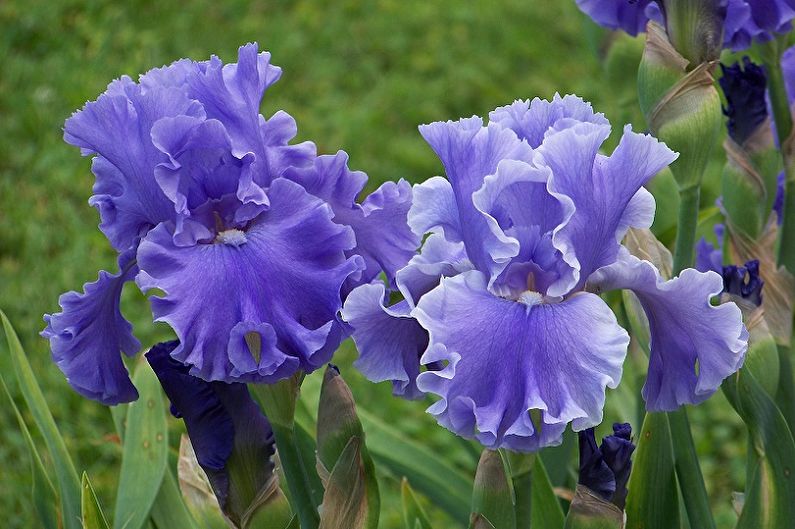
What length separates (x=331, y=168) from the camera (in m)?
0.98

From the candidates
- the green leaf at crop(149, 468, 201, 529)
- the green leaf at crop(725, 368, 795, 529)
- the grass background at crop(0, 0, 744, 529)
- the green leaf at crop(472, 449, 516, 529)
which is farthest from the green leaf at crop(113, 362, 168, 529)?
the grass background at crop(0, 0, 744, 529)

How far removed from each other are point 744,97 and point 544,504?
54 centimetres

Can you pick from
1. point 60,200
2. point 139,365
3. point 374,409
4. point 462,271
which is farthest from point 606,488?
point 60,200

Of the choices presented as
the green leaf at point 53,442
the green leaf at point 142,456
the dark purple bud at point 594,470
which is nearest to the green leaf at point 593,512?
the dark purple bud at point 594,470

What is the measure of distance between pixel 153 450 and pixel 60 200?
1.74 meters

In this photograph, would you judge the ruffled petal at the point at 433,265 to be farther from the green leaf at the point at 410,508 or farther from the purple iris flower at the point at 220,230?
the green leaf at the point at 410,508

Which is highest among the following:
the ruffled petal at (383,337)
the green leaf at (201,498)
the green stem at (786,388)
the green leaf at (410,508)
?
the ruffled petal at (383,337)

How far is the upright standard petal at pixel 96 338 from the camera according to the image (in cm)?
96

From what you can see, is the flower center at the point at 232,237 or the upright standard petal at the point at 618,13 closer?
the flower center at the point at 232,237

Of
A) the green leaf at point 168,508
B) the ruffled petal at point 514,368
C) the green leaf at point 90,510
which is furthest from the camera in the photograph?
the green leaf at point 168,508

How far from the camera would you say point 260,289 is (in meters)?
0.90

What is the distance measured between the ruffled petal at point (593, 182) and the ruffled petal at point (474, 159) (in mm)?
33

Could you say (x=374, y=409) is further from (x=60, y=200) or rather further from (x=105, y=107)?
(x=105, y=107)

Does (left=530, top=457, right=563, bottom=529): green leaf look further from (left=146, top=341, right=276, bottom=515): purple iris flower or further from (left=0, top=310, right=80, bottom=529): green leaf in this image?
(left=0, top=310, right=80, bottom=529): green leaf
